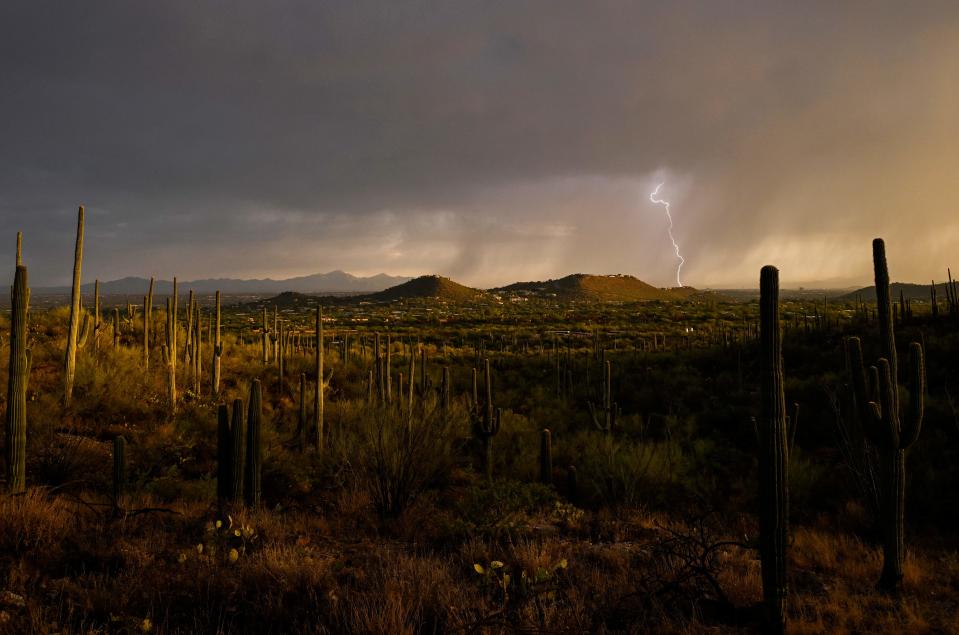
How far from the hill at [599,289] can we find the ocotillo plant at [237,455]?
12634 cm

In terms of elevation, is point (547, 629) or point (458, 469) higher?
point (547, 629)

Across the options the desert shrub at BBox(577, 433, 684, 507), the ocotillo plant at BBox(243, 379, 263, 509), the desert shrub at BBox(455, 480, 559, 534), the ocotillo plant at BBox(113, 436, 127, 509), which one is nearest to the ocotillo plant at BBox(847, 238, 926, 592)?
the desert shrub at BBox(455, 480, 559, 534)

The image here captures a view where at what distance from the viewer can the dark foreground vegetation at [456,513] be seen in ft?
15.8

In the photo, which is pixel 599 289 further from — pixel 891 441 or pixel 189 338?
pixel 891 441

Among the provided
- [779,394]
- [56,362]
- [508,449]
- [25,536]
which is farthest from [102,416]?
[779,394]

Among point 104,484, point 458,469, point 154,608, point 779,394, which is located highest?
point 779,394

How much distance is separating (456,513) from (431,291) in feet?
412

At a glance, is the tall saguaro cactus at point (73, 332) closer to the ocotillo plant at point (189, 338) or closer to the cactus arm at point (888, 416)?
the ocotillo plant at point (189, 338)

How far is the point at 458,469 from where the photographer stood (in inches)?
542

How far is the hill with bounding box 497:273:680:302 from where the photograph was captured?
13938 cm

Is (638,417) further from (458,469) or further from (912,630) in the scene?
(912,630)

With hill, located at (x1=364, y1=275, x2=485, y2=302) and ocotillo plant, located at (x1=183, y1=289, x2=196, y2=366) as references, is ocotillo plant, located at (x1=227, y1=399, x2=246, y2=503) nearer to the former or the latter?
ocotillo plant, located at (x1=183, y1=289, x2=196, y2=366)

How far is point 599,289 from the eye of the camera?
14862cm

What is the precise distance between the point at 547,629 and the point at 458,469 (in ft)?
32.0
